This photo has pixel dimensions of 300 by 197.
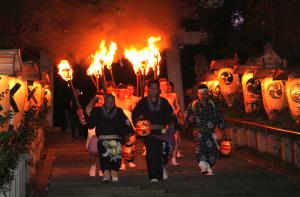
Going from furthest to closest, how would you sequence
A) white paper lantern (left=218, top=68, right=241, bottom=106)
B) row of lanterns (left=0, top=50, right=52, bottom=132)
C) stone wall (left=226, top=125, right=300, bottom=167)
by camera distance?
1. white paper lantern (left=218, top=68, right=241, bottom=106)
2. stone wall (left=226, top=125, right=300, bottom=167)
3. row of lanterns (left=0, top=50, right=52, bottom=132)

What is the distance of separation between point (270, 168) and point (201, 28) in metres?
12.9

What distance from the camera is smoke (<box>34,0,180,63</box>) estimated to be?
18.5m

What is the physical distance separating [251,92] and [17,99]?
8.03 m

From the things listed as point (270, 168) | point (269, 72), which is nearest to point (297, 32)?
point (269, 72)

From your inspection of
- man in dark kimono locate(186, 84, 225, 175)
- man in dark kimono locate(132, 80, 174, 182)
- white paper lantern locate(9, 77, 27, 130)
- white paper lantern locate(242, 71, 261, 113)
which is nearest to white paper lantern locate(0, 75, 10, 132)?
white paper lantern locate(9, 77, 27, 130)

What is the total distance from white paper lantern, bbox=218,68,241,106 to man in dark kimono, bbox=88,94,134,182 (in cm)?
911

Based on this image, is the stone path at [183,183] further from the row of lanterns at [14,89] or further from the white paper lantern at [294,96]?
the white paper lantern at [294,96]

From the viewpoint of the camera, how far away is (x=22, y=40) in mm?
16859

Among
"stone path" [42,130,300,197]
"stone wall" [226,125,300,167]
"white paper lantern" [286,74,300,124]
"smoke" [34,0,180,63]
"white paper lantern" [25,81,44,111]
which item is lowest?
"stone path" [42,130,300,197]

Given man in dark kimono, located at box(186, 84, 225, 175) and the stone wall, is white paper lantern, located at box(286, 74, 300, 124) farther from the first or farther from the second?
man in dark kimono, located at box(186, 84, 225, 175)

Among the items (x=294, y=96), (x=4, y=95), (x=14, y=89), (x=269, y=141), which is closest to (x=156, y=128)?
(x=4, y=95)

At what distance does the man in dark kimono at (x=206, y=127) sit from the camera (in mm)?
11719

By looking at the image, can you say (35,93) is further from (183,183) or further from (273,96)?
(183,183)

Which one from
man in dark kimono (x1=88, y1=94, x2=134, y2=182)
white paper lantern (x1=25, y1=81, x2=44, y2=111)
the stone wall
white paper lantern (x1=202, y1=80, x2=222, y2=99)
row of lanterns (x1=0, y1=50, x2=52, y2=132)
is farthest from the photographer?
white paper lantern (x1=202, y1=80, x2=222, y2=99)
